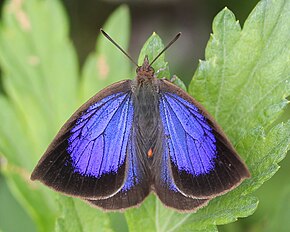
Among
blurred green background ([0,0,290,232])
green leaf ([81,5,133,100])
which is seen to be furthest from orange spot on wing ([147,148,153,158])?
blurred green background ([0,0,290,232])

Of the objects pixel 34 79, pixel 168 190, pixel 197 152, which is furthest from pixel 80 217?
pixel 34 79

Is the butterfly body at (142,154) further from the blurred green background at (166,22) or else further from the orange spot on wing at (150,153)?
the blurred green background at (166,22)

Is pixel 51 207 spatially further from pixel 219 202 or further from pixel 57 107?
A: pixel 219 202

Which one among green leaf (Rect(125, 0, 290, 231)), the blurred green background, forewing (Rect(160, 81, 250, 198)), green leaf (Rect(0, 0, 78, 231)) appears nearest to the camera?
forewing (Rect(160, 81, 250, 198))

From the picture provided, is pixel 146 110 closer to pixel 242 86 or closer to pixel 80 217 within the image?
pixel 242 86

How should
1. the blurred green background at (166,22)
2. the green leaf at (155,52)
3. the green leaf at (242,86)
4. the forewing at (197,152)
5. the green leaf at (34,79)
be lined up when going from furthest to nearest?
1. the blurred green background at (166,22)
2. the green leaf at (34,79)
3. the green leaf at (155,52)
4. the green leaf at (242,86)
5. the forewing at (197,152)

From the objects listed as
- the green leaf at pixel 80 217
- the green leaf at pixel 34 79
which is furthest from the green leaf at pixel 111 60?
the green leaf at pixel 80 217

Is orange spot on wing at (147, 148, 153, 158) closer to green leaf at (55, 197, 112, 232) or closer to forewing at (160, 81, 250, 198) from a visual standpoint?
forewing at (160, 81, 250, 198)

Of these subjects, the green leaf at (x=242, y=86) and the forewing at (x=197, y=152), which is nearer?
the forewing at (x=197, y=152)
